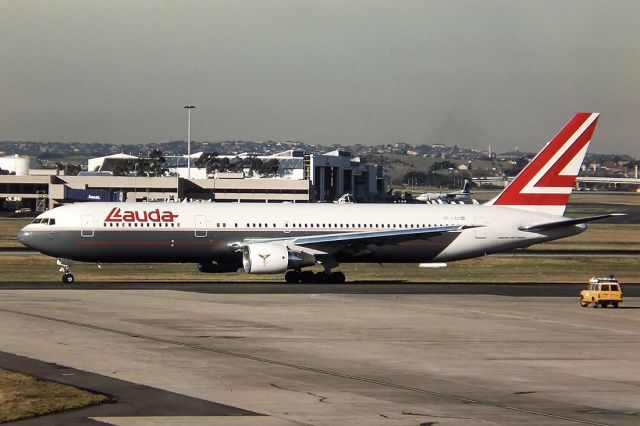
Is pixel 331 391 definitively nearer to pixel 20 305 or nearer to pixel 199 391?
pixel 199 391

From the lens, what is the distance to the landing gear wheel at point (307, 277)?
58375mm

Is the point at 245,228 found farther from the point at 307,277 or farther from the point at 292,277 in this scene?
the point at 307,277

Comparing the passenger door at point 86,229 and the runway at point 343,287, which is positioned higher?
the passenger door at point 86,229

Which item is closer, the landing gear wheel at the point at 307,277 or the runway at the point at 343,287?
the runway at the point at 343,287

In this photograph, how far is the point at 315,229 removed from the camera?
59.0 metres

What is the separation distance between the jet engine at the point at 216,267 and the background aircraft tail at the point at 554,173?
54.8 ft

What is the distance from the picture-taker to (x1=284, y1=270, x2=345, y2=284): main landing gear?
58281 millimetres

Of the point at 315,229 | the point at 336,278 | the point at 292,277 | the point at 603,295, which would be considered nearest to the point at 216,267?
the point at 292,277

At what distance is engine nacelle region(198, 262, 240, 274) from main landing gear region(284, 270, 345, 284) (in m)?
3.00

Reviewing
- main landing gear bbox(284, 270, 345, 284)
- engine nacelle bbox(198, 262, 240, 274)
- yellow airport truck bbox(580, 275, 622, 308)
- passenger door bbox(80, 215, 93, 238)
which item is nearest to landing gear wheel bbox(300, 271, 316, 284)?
main landing gear bbox(284, 270, 345, 284)

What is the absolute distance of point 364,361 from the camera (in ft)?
94.1

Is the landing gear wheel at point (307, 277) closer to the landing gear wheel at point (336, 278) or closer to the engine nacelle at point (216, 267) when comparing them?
the landing gear wheel at point (336, 278)

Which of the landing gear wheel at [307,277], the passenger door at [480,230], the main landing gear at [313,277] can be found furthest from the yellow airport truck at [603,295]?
the landing gear wheel at [307,277]

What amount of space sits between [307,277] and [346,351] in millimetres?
28024
